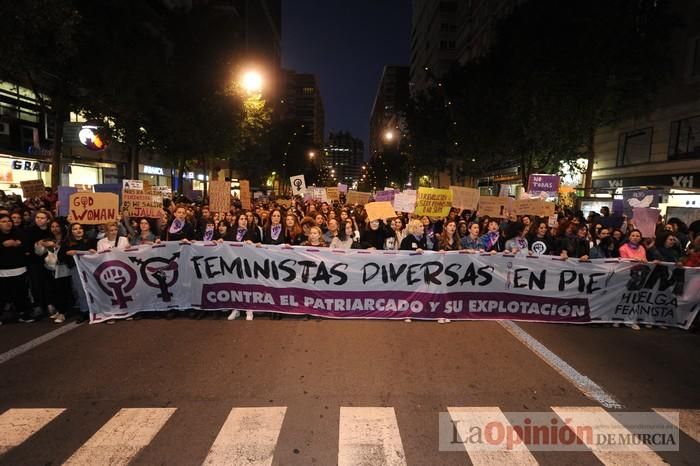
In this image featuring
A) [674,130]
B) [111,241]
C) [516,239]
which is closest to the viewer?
[111,241]

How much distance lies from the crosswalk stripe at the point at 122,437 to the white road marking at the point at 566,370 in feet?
15.1

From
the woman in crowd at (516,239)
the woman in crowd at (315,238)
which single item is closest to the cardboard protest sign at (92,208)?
the woman in crowd at (315,238)

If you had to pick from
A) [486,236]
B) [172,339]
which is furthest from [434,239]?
[172,339]

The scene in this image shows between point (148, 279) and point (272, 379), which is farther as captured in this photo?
point (148, 279)

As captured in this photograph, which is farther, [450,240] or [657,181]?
[657,181]

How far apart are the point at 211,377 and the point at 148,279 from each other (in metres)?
3.07

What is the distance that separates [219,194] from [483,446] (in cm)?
947

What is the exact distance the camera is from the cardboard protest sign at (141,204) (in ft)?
29.5

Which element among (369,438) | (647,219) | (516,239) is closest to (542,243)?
(516,239)

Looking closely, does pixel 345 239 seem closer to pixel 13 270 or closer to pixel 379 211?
pixel 379 211

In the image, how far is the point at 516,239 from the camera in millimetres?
8781

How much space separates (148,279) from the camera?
7008 millimetres

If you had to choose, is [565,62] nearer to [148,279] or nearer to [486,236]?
[486,236]

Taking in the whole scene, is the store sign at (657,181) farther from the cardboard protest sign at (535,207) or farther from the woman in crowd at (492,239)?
the woman in crowd at (492,239)
